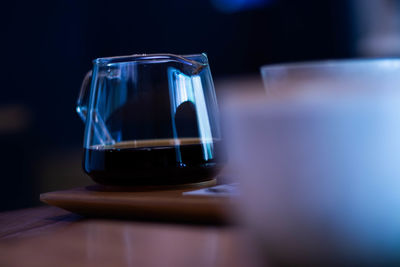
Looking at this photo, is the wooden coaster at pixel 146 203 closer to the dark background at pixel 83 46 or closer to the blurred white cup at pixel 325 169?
the blurred white cup at pixel 325 169

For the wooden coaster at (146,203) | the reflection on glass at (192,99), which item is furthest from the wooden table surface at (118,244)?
the reflection on glass at (192,99)

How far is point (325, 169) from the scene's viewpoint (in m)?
0.19

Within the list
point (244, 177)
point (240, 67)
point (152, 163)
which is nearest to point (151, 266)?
point (244, 177)

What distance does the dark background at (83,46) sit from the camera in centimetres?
148

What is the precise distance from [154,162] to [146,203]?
87mm

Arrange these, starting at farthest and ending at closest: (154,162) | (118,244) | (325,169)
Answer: (154,162) → (118,244) → (325,169)

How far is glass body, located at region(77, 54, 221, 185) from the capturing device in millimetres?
464

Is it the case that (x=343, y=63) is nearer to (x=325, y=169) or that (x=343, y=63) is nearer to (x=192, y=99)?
(x=325, y=169)

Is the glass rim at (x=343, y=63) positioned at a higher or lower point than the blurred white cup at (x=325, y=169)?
higher

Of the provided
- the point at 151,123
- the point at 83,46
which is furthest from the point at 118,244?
the point at 83,46

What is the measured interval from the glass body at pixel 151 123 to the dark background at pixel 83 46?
0.99m

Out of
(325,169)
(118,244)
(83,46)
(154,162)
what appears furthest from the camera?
(83,46)

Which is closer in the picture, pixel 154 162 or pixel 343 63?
pixel 343 63

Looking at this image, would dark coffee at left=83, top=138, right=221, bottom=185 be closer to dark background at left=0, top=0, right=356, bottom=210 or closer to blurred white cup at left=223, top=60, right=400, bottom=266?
blurred white cup at left=223, top=60, right=400, bottom=266
